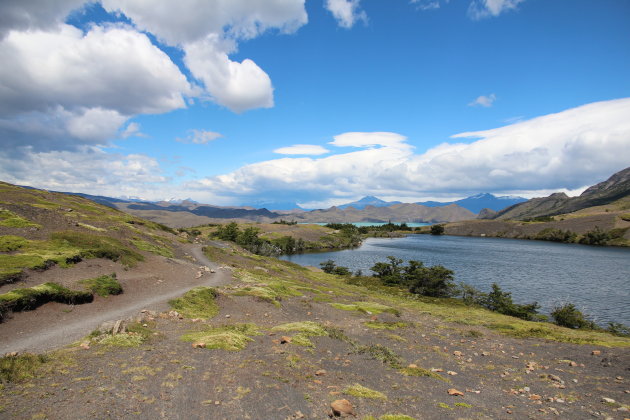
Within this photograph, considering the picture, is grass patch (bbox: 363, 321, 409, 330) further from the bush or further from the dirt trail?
the bush

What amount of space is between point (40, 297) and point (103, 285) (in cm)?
565

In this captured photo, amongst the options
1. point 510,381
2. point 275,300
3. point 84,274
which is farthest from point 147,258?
point 510,381

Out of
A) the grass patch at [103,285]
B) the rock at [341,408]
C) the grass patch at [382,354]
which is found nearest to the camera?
the rock at [341,408]

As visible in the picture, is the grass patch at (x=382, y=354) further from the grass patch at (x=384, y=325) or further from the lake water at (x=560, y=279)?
the lake water at (x=560, y=279)

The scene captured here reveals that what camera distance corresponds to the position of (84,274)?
108 ft

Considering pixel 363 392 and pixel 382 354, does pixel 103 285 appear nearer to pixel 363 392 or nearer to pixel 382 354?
pixel 382 354

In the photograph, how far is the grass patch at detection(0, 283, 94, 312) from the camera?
71.8 feet

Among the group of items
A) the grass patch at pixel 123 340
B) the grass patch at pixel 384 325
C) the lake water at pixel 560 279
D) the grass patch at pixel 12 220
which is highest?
→ the grass patch at pixel 12 220

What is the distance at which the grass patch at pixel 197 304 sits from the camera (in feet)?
89.1

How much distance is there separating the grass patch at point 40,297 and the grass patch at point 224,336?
12.3m

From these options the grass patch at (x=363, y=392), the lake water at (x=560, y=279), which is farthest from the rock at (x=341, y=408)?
the lake water at (x=560, y=279)

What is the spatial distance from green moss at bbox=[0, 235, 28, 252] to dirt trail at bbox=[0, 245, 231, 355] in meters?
11.6

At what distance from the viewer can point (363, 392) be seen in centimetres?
1490

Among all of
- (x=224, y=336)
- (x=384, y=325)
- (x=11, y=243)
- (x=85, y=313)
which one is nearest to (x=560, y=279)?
(x=384, y=325)
